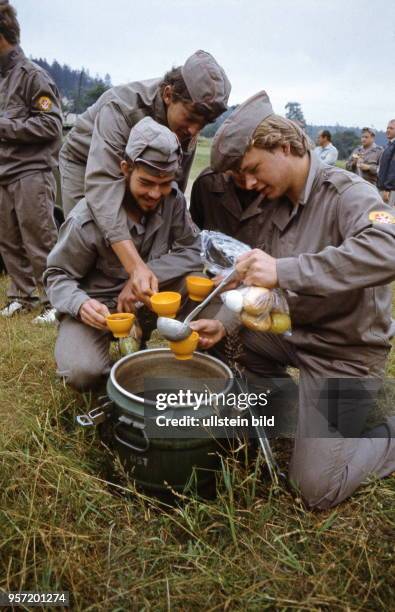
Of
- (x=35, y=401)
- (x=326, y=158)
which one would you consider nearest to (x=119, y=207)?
(x=35, y=401)

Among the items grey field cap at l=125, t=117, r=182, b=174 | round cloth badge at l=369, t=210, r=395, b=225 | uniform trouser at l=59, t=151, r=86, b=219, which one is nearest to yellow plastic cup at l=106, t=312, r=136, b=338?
grey field cap at l=125, t=117, r=182, b=174

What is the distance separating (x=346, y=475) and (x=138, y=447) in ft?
3.22

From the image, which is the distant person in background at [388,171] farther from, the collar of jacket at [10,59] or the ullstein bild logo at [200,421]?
the ullstein bild logo at [200,421]

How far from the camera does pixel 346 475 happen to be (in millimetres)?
2242

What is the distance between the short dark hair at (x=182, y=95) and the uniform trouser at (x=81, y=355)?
4.22 feet

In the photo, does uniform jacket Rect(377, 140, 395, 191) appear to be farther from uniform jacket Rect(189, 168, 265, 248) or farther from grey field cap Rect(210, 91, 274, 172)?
grey field cap Rect(210, 91, 274, 172)

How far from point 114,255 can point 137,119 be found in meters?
0.80

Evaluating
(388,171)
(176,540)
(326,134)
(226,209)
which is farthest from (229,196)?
(326,134)

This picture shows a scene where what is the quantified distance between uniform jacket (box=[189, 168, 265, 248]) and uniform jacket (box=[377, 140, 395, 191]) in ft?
25.3

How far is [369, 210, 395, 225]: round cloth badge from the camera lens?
6.52 feet

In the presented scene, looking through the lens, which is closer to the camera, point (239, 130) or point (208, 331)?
point (239, 130)

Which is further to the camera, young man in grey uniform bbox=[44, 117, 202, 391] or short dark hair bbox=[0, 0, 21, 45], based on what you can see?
short dark hair bbox=[0, 0, 21, 45]

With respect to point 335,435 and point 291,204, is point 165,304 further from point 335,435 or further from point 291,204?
point 335,435

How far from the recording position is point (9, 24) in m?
3.68
